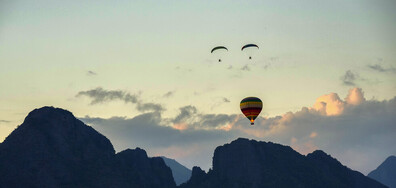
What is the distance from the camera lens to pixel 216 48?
183 metres

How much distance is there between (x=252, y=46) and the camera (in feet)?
602

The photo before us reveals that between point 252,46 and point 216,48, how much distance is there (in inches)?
426
